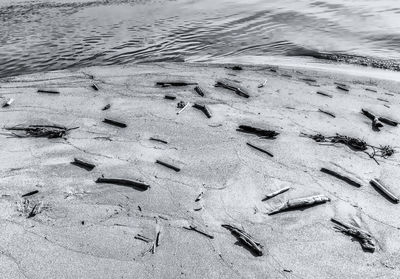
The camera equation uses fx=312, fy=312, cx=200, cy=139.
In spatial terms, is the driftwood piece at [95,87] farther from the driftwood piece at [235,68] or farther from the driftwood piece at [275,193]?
the driftwood piece at [275,193]

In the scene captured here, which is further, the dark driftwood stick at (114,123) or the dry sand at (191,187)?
the dark driftwood stick at (114,123)

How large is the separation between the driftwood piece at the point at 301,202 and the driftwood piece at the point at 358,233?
38cm

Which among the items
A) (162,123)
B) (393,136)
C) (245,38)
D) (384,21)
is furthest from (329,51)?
(162,123)

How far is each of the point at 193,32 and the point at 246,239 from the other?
12.9 metres

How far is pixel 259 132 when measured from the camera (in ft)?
22.4

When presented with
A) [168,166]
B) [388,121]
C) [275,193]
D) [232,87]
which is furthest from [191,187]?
[388,121]

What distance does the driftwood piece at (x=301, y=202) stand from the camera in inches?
193

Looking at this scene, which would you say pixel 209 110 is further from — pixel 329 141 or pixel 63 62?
pixel 63 62

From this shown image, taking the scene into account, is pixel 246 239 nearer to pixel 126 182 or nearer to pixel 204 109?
pixel 126 182

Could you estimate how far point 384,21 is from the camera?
1495cm

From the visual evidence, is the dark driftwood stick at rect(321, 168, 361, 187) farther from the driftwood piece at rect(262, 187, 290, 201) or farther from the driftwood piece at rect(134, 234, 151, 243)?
the driftwood piece at rect(134, 234, 151, 243)

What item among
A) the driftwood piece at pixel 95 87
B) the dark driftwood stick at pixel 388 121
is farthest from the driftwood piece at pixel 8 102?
the dark driftwood stick at pixel 388 121

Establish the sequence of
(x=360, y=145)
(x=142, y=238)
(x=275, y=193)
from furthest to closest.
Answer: (x=360, y=145) < (x=275, y=193) < (x=142, y=238)

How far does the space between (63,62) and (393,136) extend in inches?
443
